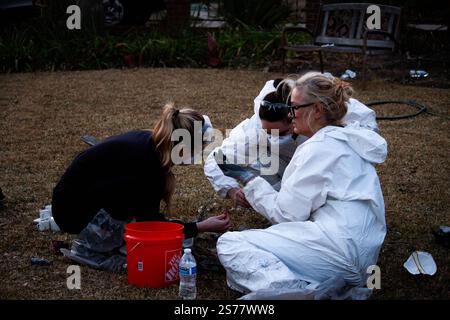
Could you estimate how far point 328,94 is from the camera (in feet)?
12.9

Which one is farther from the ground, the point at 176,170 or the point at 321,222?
the point at 321,222

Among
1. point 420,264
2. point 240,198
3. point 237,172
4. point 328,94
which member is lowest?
point 420,264

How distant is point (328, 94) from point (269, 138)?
1.08 m

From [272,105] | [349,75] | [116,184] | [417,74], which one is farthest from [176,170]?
[417,74]

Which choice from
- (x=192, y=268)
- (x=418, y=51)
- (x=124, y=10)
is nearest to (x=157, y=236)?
(x=192, y=268)

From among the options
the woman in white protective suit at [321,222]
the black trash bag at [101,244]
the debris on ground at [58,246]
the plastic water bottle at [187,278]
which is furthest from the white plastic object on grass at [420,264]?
the debris on ground at [58,246]

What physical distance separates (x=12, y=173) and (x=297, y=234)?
3.57m

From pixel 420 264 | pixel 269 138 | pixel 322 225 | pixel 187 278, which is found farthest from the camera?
pixel 269 138

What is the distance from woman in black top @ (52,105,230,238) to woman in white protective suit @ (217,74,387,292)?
563mm

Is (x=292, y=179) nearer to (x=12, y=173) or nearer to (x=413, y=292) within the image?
(x=413, y=292)

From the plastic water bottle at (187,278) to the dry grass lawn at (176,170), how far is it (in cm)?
6

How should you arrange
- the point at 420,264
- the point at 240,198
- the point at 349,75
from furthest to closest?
1. the point at 349,75
2. the point at 240,198
3. the point at 420,264

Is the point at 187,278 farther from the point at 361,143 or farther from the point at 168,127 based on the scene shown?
the point at 361,143

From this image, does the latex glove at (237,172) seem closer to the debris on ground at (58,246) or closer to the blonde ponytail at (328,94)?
the blonde ponytail at (328,94)
